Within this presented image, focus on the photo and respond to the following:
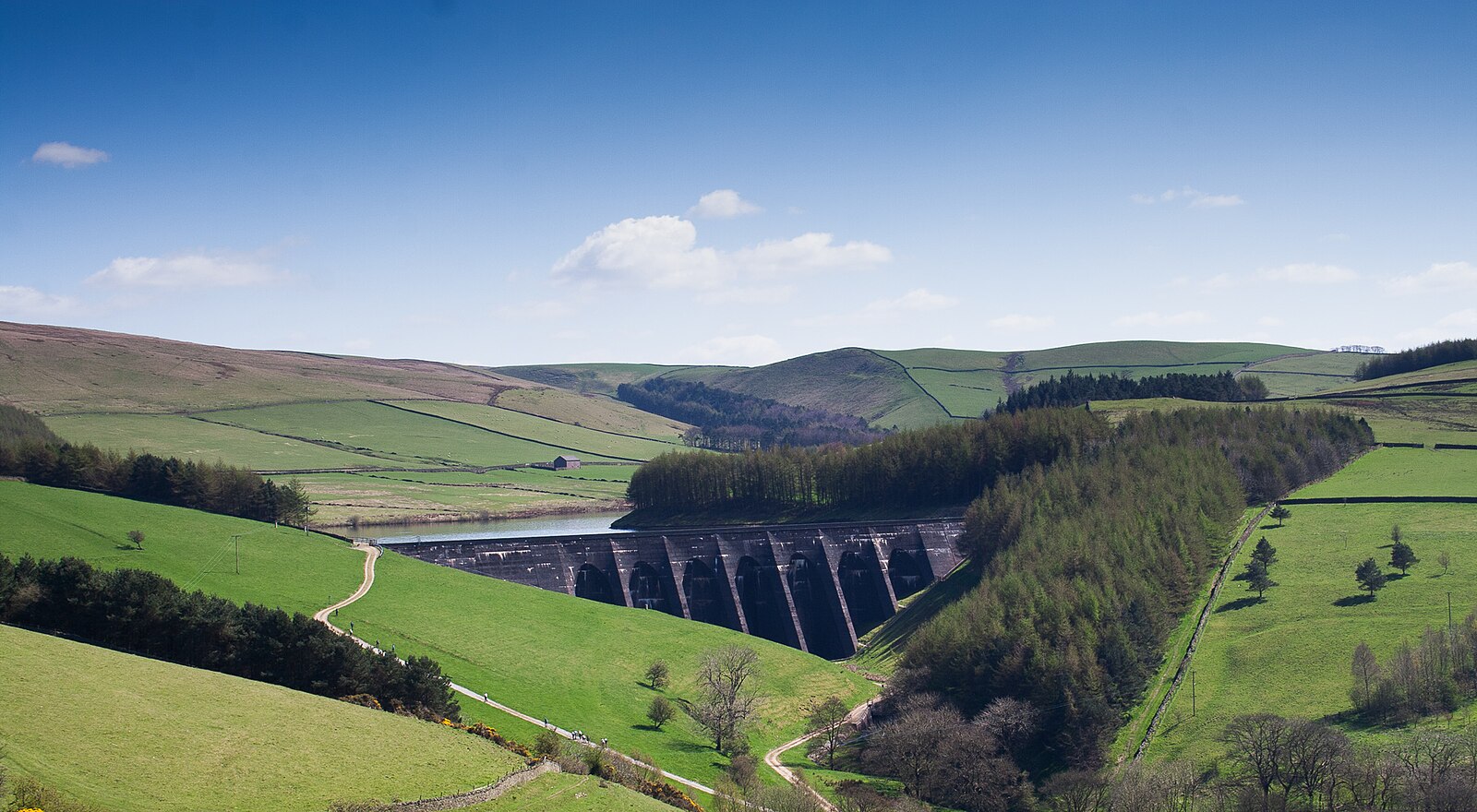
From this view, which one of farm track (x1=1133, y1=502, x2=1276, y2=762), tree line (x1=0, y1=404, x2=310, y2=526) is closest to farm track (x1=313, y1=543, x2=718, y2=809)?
farm track (x1=1133, y1=502, x2=1276, y2=762)

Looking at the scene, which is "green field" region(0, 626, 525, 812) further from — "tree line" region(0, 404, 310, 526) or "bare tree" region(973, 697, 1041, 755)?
"tree line" region(0, 404, 310, 526)

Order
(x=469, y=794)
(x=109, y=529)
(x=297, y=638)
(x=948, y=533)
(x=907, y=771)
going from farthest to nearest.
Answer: (x=948, y=533), (x=109, y=529), (x=907, y=771), (x=297, y=638), (x=469, y=794)

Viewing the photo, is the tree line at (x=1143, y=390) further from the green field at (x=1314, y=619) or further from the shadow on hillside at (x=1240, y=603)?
the shadow on hillside at (x=1240, y=603)

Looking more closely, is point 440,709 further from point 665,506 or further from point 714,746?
point 665,506

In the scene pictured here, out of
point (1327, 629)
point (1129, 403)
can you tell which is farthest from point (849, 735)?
point (1129, 403)

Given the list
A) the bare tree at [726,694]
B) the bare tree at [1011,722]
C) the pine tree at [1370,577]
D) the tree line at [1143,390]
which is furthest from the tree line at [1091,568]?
the tree line at [1143,390]
